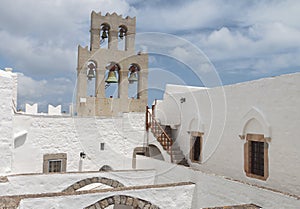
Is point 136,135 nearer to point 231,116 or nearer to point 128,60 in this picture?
point 128,60

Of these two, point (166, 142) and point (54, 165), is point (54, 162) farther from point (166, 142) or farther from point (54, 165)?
point (166, 142)

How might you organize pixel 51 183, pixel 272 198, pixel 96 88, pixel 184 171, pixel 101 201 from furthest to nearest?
pixel 96 88 < pixel 184 171 < pixel 51 183 < pixel 101 201 < pixel 272 198

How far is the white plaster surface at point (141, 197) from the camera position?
539 centimetres

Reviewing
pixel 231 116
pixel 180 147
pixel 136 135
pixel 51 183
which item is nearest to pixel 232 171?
pixel 231 116

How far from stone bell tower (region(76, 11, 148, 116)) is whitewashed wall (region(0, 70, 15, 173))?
3185mm

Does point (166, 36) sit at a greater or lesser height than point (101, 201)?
greater

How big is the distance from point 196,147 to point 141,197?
13.3 ft

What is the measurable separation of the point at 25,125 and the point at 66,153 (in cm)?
166

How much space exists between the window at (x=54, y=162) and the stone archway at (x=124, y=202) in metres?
3.99

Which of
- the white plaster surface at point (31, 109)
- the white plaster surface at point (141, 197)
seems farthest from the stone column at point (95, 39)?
the white plaster surface at point (31, 109)

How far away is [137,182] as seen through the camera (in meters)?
8.55

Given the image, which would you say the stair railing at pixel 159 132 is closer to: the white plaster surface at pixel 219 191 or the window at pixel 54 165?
the white plaster surface at pixel 219 191

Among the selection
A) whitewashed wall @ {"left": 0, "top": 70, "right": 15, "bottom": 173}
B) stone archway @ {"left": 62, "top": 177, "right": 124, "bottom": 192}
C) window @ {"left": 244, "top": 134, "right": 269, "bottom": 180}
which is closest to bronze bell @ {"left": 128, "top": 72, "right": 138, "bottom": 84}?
stone archway @ {"left": 62, "top": 177, "right": 124, "bottom": 192}

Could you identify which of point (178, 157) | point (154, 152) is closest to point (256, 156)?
point (178, 157)
